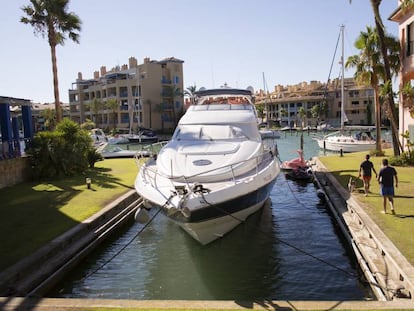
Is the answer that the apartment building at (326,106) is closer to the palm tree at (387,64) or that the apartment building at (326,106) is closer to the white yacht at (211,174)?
the palm tree at (387,64)

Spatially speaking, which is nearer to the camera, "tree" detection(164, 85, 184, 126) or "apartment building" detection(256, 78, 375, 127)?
"tree" detection(164, 85, 184, 126)

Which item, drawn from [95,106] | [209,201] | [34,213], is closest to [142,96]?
[95,106]

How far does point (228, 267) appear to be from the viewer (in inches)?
406

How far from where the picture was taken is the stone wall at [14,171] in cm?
1845

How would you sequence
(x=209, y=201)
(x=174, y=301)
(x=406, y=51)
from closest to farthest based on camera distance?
1. (x=174, y=301)
2. (x=209, y=201)
3. (x=406, y=51)

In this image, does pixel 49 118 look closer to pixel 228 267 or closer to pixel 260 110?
pixel 260 110

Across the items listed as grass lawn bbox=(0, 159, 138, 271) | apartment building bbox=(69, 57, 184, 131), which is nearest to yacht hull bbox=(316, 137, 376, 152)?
grass lawn bbox=(0, 159, 138, 271)

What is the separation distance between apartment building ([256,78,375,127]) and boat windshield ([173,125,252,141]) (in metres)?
76.6

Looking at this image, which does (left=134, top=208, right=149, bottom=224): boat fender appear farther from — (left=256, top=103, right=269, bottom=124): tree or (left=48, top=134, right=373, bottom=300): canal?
(left=256, top=103, right=269, bottom=124): tree

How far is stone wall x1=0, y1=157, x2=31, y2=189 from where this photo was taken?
727 inches

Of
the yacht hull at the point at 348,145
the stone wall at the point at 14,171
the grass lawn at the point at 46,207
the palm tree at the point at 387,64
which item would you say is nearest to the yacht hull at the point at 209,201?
Answer: the grass lawn at the point at 46,207

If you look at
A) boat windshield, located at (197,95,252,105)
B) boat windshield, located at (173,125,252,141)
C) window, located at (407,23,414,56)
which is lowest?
boat windshield, located at (173,125,252,141)

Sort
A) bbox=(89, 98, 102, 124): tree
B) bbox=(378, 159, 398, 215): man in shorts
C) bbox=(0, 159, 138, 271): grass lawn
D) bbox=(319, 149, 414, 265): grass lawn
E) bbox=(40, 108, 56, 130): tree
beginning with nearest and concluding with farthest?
bbox=(319, 149, 414, 265): grass lawn, bbox=(0, 159, 138, 271): grass lawn, bbox=(378, 159, 398, 215): man in shorts, bbox=(40, 108, 56, 130): tree, bbox=(89, 98, 102, 124): tree

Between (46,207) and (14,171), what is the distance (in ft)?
21.5
